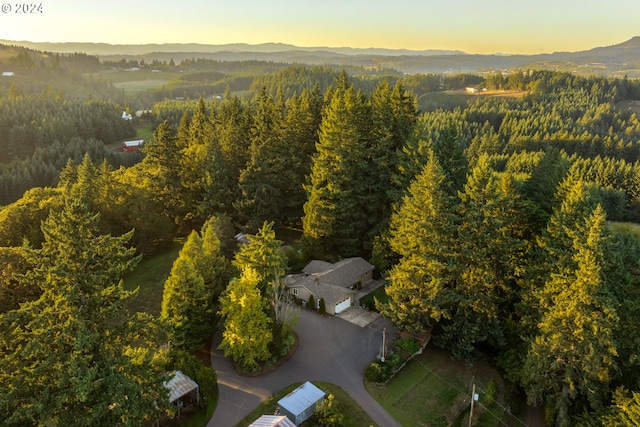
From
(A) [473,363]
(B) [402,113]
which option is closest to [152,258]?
(B) [402,113]

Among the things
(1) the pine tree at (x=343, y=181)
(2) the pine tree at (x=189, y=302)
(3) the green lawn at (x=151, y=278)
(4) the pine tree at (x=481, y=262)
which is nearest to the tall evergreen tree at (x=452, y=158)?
(4) the pine tree at (x=481, y=262)

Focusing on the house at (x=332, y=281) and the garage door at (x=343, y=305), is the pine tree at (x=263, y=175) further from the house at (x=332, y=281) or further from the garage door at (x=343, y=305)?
the garage door at (x=343, y=305)

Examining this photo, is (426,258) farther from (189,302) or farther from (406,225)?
(189,302)

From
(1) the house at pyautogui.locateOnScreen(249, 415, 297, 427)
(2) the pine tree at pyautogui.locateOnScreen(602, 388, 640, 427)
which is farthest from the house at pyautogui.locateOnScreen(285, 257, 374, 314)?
(2) the pine tree at pyautogui.locateOnScreen(602, 388, 640, 427)

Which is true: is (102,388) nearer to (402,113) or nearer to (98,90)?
(402,113)

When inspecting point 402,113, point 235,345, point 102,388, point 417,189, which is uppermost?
point 402,113

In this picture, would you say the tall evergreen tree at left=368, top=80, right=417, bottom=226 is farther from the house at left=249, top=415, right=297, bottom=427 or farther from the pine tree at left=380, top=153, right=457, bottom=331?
the house at left=249, top=415, right=297, bottom=427

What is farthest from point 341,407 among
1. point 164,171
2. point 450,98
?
point 450,98
